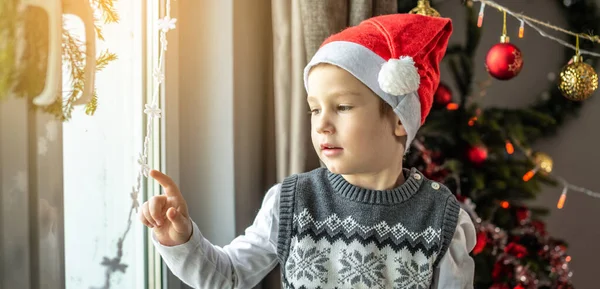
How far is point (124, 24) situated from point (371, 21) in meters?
0.53

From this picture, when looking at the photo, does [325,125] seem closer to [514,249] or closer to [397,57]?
[397,57]

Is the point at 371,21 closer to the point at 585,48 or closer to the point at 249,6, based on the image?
the point at 249,6

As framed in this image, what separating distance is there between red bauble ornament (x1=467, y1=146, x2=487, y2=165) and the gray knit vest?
0.63m

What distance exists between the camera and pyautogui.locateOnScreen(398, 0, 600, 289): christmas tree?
1.91m

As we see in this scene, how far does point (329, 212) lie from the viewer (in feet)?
4.26

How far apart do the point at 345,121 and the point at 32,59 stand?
554mm

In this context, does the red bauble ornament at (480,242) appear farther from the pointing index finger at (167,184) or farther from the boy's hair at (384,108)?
the pointing index finger at (167,184)

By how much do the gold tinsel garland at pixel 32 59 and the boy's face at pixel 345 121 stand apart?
17.1 inches

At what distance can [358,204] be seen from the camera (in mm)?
1297

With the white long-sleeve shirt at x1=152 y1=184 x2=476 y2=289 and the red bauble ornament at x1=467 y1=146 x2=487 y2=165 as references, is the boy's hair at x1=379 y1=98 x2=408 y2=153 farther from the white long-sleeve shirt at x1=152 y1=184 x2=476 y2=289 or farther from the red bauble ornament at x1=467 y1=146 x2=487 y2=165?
the red bauble ornament at x1=467 y1=146 x2=487 y2=165

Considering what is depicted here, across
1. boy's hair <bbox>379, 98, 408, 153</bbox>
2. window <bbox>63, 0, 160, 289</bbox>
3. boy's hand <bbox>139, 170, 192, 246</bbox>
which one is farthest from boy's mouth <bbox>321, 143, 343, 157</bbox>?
window <bbox>63, 0, 160, 289</bbox>

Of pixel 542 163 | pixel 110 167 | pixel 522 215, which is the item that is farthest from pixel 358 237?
pixel 542 163

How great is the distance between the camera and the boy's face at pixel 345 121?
120cm

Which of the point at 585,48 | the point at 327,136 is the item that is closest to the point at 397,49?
the point at 327,136
